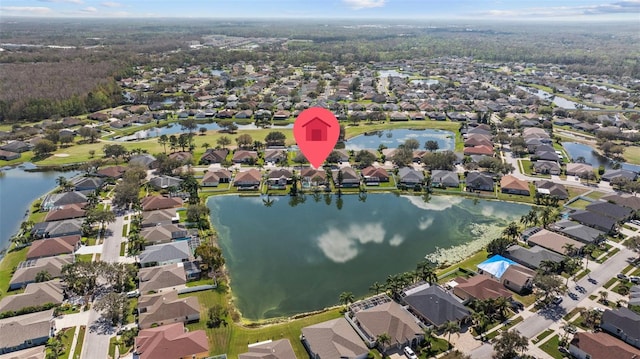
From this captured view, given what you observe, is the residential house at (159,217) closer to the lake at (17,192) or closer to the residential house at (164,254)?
the residential house at (164,254)

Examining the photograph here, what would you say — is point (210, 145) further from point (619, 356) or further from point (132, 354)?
point (619, 356)

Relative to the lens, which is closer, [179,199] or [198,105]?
[179,199]

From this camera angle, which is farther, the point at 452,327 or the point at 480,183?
the point at 480,183

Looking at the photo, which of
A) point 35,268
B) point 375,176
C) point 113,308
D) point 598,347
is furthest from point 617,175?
point 35,268

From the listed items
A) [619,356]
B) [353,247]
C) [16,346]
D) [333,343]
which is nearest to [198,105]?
[353,247]

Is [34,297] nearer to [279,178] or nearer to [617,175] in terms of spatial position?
[279,178]

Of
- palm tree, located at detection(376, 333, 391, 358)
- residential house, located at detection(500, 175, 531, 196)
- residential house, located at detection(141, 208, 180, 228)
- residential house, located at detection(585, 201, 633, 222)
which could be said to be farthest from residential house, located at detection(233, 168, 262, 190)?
residential house, located at detection(585, 201, 633, 222)

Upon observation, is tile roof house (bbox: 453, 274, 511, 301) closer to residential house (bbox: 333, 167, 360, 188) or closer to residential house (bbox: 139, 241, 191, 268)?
residential house (bbox: 333, 167, 360, 188)
